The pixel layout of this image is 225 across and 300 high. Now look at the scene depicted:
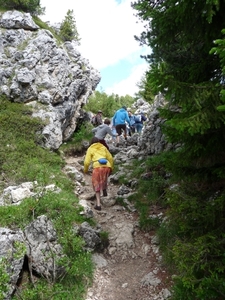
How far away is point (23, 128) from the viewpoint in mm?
12617

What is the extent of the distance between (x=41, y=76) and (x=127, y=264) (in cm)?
1163

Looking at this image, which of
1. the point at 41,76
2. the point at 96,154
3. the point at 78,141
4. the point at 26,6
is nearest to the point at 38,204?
the point at 96,154

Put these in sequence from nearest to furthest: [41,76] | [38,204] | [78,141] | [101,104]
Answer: [38,204]
[41,76]
[78,141]
[101,104]

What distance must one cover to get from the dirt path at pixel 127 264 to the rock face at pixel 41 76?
5.89 m

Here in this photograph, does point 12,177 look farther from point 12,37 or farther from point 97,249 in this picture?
point 12,37

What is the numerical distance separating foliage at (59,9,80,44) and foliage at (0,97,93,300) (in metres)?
9.03

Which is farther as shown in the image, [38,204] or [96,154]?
[96,154]

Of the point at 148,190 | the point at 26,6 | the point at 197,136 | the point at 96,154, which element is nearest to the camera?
the point at 197,136

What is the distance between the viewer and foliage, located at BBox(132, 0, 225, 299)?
3.96 m

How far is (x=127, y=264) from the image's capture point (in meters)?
7.18

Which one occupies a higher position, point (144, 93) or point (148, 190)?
point (144, 93)

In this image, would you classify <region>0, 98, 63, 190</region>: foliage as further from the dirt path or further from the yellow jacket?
the dirt path

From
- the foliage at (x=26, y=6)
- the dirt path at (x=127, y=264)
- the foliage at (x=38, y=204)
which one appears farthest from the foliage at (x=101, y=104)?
the dirt path at (x=127, y=264)

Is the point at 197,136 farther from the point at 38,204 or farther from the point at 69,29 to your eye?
the point at 69,29
